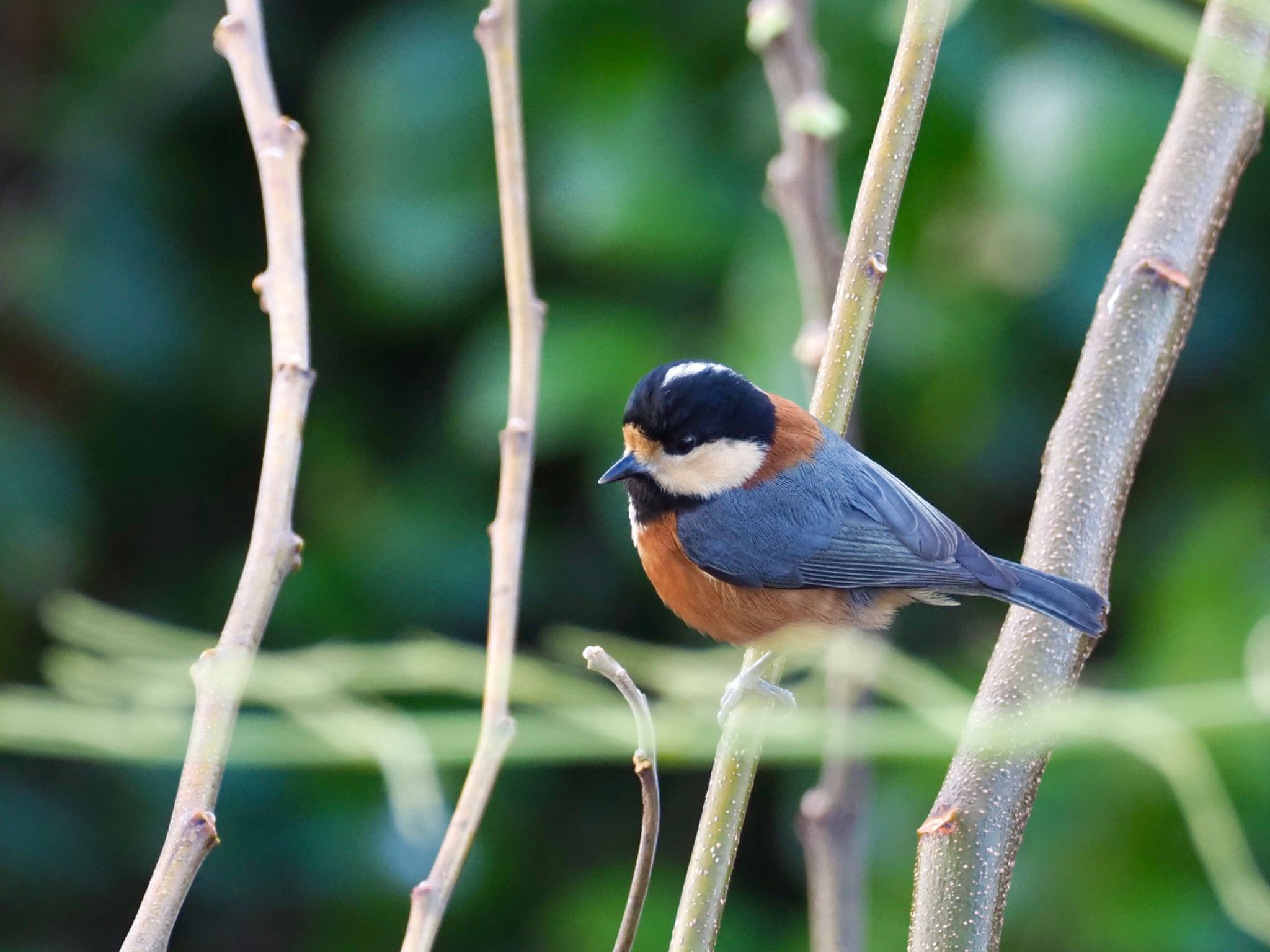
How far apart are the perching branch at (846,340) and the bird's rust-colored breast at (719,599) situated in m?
0.52

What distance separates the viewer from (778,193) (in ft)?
4.44


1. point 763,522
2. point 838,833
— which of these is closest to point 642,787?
point 838,833

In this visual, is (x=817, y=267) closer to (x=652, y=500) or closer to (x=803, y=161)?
(x=803, y=161)

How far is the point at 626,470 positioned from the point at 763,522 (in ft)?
0.74

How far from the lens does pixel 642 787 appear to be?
2.72 ft

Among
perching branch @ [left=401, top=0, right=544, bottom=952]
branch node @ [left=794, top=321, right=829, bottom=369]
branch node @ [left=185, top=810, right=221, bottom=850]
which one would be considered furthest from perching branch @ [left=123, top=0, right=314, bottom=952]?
branch node @ [left=794, top=321, right=829, bottom=369]

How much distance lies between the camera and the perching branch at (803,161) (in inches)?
49.3

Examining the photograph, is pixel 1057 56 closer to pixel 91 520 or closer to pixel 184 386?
pixel 184 386

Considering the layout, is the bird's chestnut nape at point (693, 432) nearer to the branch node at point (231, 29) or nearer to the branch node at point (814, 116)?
the branch node at point (814, 116)

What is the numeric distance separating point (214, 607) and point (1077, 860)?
169cm

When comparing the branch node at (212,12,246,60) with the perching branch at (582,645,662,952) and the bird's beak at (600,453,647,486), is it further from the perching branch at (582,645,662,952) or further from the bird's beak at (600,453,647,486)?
the bird's beak at (600,453,647,486)

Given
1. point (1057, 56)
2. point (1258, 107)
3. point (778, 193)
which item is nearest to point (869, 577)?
A: point (778, 193)

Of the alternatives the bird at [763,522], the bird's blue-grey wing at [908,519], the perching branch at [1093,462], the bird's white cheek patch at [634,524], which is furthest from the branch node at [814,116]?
the bird's white cheek patch at [634,524]

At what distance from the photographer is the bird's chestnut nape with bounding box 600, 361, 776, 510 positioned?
1638 mm
